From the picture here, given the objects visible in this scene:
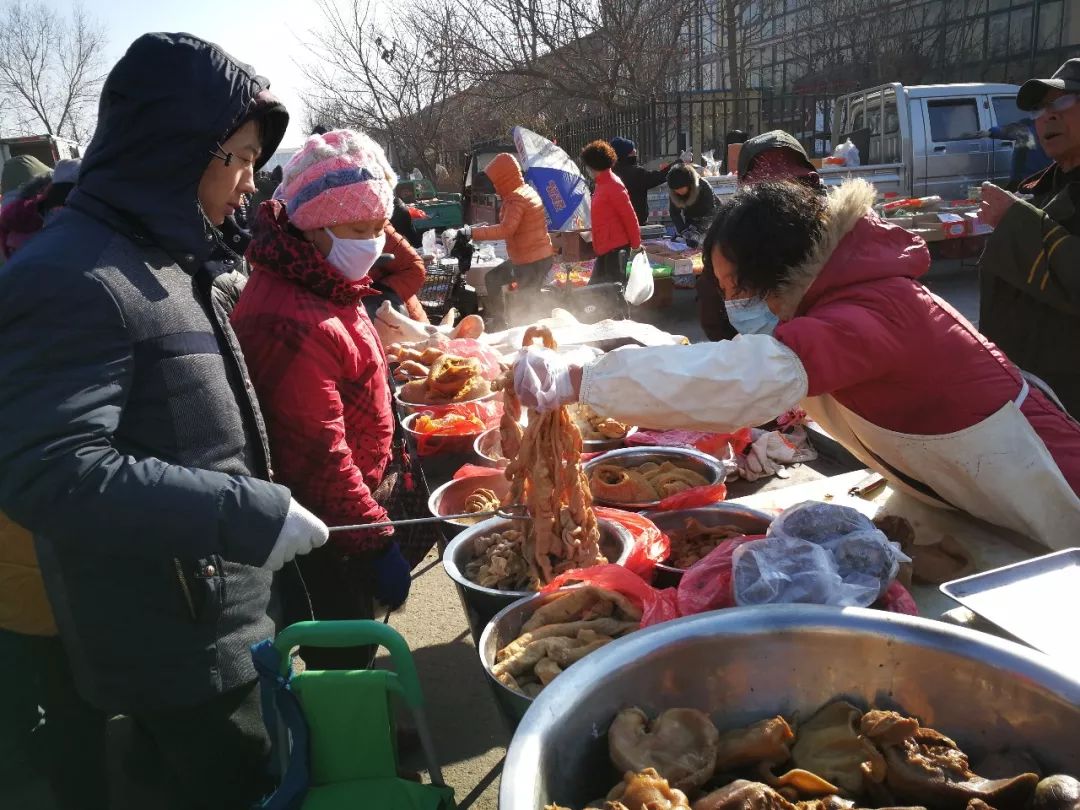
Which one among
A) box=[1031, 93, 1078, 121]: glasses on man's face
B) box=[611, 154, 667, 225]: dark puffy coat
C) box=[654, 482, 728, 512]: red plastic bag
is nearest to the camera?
box=[654, 482, 728, 512]: red plastic bag

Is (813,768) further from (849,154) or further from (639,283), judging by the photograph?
(849,154)

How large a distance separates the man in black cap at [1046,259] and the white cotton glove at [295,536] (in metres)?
3.00

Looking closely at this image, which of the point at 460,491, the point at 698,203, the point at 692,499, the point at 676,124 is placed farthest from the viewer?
the point at 676,124

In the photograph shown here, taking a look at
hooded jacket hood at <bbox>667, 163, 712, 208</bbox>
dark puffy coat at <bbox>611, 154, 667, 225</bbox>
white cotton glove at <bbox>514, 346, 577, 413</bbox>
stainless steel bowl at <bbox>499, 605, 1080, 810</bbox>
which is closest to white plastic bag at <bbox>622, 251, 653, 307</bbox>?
hooded jacket hood at <bbox>667, 163, 712, 208</bbox>

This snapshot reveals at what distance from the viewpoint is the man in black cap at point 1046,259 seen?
3.08m

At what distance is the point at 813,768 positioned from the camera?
134 centimetres

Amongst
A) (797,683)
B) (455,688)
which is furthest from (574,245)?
(797,683)

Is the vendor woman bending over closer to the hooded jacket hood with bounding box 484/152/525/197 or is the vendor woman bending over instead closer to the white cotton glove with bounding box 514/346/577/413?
Result: the white cotton glove with bounding box 514/346/577/413

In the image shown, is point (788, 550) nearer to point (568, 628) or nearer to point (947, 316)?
point (568, 628)

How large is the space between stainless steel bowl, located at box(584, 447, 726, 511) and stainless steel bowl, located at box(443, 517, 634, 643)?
725 millimetres

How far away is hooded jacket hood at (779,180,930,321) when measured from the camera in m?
2.07

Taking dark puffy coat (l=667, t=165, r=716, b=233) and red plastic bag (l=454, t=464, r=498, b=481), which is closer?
red plastic bag (l=454, t=464, r=498, b=481)

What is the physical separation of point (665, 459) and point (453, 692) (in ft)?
4.81

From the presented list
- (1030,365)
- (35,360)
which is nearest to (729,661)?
(35,360)
